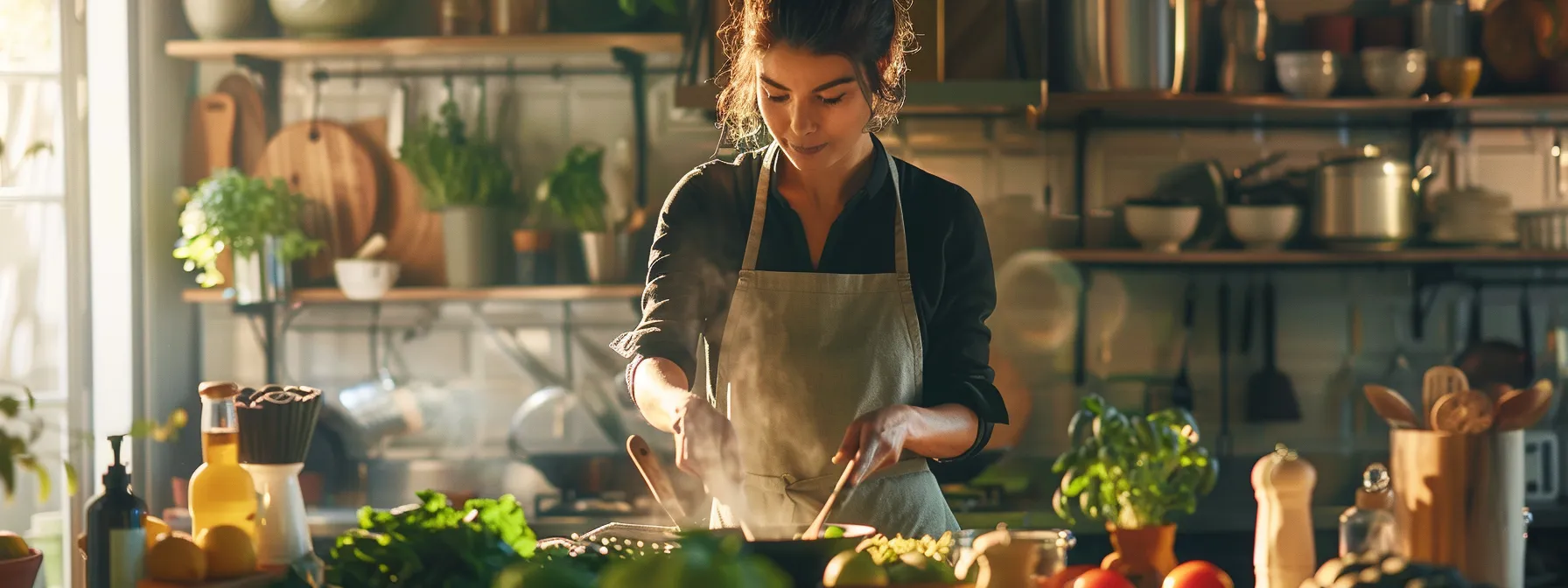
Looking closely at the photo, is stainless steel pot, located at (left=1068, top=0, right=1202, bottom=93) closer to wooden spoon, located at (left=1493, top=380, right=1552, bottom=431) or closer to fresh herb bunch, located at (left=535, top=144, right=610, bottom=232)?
fresh herb bunch, located at (left=535, top=144, right=610, bottom=232)

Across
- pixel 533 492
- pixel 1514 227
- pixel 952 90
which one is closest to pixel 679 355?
pixel 952 90

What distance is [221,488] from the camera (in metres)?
1.53

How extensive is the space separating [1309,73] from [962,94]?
0.95m

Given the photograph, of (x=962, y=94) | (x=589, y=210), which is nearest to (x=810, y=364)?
(x=962, y=94)

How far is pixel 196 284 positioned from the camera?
146 inches

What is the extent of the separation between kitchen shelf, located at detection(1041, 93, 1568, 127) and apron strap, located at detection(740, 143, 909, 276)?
1.39m

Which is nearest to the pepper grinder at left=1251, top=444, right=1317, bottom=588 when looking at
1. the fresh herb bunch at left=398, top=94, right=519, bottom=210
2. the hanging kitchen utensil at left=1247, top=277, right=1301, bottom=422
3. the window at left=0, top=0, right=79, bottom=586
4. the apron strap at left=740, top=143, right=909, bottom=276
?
the apron strap at left=740, top=143, right=909, bottom=276

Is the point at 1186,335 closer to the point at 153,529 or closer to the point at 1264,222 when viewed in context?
the point at 1264,222

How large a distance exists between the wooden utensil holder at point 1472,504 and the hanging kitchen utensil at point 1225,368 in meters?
2.37

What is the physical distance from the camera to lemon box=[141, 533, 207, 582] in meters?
1.41

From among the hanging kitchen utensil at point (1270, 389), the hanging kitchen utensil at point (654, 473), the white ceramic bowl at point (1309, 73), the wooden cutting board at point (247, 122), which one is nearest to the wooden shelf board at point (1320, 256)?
the hanging kitchen utensil at point (1270, 389)

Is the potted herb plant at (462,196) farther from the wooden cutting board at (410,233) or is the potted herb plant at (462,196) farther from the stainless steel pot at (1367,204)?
the stainless steel pot at (1367,204)

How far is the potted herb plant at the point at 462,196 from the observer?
136 inches

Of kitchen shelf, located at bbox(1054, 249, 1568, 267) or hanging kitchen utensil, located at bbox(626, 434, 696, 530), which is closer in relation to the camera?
hanging kitchen utensil, located at bbox(626, 434, 696, 530)
